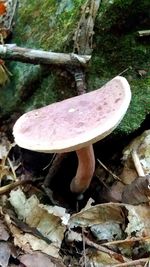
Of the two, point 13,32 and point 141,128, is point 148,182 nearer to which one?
point 141,128

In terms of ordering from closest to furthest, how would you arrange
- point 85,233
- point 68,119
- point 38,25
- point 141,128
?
point 68,119 < point 85,233 < point 141,128 < point 38,25

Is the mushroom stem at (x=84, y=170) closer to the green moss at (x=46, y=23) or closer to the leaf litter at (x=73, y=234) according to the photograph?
the leaf litter at (x=73, y=234)

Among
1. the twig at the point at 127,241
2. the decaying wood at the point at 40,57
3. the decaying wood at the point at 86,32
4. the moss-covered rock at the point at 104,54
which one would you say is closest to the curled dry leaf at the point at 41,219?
the twig at the point at 127,241

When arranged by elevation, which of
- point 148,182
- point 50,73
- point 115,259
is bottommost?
point 115,259

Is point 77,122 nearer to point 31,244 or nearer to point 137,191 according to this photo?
point 137,191

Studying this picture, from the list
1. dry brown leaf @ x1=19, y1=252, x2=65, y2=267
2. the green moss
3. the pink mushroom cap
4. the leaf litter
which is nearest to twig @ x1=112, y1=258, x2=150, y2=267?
the leaf litter

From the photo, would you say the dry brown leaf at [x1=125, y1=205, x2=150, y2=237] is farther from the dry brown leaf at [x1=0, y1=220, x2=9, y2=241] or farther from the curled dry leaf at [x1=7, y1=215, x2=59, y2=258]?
the dry brown leaf at [x1=0, y1=220, x2=9, y2=241]

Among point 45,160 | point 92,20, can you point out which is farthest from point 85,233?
A: point 92,20
